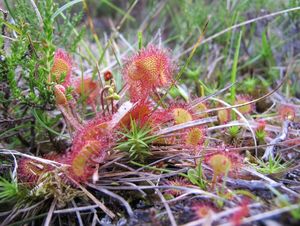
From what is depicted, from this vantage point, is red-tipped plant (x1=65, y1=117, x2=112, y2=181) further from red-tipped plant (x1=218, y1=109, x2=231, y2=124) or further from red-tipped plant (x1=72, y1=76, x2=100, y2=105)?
red-tipped plant (x1=218, y1=109, x2=231, y2=124)

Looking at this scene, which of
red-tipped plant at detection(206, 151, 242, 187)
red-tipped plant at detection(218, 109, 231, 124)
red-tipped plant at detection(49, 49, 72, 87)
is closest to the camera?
red-tipped plant at detection(206, 151, 242, 187)

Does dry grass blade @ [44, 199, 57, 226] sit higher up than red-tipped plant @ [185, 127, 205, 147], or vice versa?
red-tipped plant @ [185, 127, 205, 147]

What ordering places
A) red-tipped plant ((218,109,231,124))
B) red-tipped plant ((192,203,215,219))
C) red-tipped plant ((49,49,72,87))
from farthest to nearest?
red-tipped plant ((218,109,231,124)) < red-tipped plant ((49,49,72,87)) < red-tipped plant ((192,203,215,219))

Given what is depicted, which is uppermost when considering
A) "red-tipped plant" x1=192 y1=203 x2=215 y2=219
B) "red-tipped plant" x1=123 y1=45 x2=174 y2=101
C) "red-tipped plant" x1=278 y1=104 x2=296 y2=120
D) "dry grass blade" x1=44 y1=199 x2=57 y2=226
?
"red-tipped plant" x1=123 y1=45 x2=174 y2=101

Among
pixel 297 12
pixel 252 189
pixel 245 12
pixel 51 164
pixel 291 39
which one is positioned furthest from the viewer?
pixel 245 12

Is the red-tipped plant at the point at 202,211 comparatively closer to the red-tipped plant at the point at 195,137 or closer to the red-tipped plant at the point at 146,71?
the red-tipped plant at the point at 195,137

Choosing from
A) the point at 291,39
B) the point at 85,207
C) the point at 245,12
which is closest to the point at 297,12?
the point at 291,39

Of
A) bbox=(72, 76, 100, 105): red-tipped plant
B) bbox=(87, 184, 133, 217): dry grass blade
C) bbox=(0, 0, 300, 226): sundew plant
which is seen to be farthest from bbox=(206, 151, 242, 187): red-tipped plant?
bbox=(72, 76, 100, 105): red-tipped plant

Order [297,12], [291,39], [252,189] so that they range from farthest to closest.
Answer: [291,39] < [297,12] < [252,189]

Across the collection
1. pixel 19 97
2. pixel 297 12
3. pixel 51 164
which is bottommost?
pixel 51 164

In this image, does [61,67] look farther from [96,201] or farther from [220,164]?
[220,164]

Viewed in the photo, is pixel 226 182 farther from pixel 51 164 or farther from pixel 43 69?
pixel 43 69
